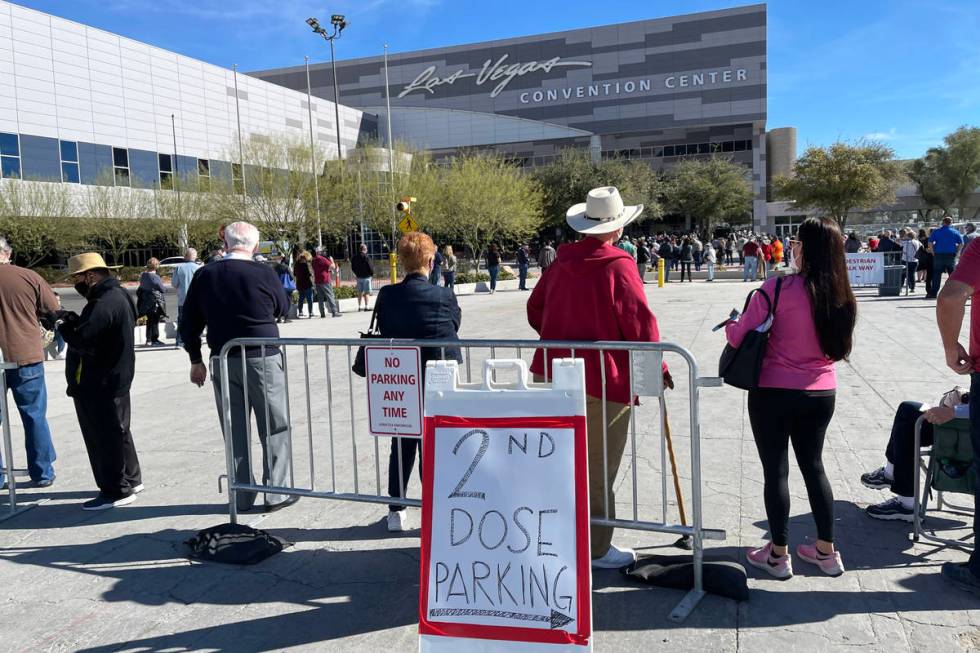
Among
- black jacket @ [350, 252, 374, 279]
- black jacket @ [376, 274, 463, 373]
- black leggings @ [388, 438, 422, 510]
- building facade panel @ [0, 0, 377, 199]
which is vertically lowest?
black leggings @ [388, 438, 422, 510]

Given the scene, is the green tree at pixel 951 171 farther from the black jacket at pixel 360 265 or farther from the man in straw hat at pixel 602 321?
the man in straw hat at pixel 602 321

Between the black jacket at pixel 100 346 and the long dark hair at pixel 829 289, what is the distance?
4.31 meters

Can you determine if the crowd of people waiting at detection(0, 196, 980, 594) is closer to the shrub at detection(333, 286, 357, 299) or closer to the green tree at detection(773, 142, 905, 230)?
the shrub at detection(333, 286, 357, 299)

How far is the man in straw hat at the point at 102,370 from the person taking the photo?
16.0ft

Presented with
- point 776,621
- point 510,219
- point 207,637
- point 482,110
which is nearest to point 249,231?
point 207,637

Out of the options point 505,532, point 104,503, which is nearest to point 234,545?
point 104,503

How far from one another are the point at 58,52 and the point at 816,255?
44.7 m

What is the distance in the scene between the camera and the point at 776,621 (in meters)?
3.21

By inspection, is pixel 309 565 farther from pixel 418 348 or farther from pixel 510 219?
pixel 510 219

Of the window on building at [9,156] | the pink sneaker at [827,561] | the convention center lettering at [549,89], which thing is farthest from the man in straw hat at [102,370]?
the convention center lettering at [549,89]

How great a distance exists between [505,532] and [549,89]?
232 ft

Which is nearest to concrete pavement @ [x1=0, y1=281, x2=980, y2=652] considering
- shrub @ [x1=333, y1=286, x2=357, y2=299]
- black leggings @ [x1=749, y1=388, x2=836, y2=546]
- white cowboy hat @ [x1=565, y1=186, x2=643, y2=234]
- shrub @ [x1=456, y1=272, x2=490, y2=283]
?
black leggings @ [x1=749, y1=388, x2=836, y2=546]

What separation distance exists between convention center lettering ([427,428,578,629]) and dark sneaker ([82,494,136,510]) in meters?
3.38

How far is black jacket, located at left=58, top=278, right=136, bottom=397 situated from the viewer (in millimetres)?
4844
